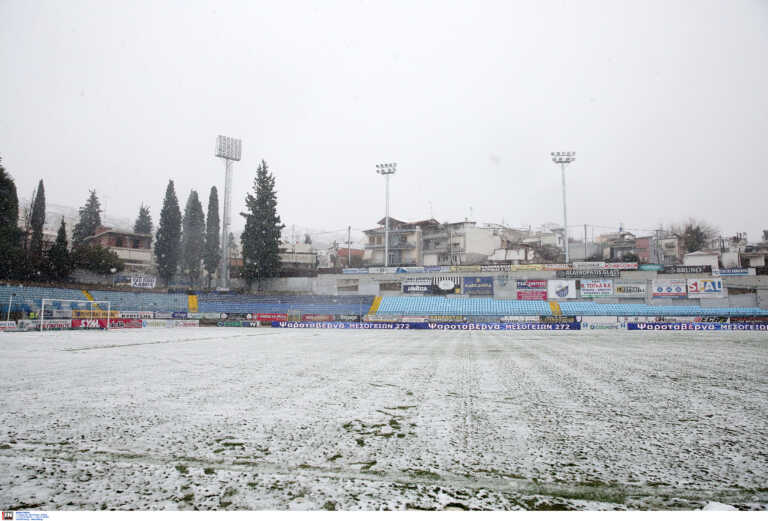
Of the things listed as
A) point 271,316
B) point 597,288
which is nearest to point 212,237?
point 271,316

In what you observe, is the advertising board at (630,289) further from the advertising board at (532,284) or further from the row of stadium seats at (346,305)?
the advertising board at (532,284)

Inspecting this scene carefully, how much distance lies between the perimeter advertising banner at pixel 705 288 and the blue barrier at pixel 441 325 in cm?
1584

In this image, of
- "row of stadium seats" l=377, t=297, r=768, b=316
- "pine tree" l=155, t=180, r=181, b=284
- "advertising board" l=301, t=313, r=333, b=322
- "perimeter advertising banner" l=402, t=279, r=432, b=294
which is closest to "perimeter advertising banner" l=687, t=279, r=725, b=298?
"row of stadium seats" l=377, t=297, r=768, b=316

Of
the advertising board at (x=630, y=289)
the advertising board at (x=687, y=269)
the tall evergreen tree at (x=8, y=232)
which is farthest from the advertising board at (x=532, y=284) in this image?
the tall evergreen tree at (x=8, y=232)

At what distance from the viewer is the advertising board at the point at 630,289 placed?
1554 inches

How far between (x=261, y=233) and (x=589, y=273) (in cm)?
3961

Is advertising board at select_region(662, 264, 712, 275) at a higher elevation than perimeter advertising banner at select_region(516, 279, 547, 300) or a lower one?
higher

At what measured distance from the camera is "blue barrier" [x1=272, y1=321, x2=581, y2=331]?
109 ft

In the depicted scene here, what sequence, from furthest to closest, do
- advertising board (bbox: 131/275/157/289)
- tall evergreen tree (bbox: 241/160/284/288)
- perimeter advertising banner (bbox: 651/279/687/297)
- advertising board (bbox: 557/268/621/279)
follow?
tall evergreen tree (bbox: 241/160/284/288) → advertising board (bbox: 131/275/157/289) → advertising board (bbox: 557/268/621/279) → perimeter advertising banner (bbox: 651/279/687/297)

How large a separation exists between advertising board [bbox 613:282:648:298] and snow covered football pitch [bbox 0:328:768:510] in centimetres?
3887

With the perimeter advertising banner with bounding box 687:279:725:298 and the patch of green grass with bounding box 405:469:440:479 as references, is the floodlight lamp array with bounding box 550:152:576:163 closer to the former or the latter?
the perimeter advertising banner with bounding box 687:279:725:298

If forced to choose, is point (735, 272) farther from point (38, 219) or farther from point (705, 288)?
point (38, 219)

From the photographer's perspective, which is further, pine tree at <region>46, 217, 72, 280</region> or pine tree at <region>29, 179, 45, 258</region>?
pine tree at <region>29, 179, 45, 258</region>
